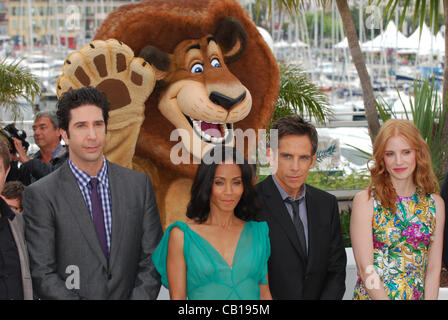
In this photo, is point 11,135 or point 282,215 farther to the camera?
point 11,135

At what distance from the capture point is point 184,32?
10.6 feet

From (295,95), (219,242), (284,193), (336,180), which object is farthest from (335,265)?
(336,180)

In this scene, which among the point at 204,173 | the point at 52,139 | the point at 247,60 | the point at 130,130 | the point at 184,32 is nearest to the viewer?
the point at 204,173

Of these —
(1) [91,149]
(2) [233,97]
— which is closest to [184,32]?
(2) [233,97]

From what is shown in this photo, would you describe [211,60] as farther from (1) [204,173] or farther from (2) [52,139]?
(2) [52,139]

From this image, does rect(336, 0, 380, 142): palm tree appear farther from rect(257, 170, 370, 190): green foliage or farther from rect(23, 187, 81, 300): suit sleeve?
rect(23, 187, 81, 300): suit sleeve

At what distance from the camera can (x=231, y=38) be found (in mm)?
3330

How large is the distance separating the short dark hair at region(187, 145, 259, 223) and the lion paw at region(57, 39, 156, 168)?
0.80 metres

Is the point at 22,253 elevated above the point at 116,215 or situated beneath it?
situated beneath

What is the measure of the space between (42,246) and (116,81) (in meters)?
1.03

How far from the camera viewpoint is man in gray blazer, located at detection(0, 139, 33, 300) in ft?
6.75

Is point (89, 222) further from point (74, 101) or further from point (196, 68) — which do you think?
point (196, 68)
